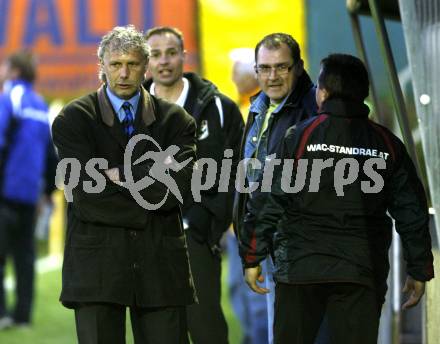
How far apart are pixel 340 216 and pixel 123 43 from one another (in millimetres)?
1276

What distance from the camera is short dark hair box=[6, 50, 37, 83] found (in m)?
10.2

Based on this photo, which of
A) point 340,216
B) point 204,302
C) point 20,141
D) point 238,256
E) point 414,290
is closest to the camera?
point 340,216

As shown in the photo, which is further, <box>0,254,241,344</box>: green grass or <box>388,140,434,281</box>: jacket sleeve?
<box>0,254,241,344</box>: green grass

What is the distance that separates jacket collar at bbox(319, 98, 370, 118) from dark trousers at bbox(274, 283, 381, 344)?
75 cm

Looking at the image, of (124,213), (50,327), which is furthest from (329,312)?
(50,327)

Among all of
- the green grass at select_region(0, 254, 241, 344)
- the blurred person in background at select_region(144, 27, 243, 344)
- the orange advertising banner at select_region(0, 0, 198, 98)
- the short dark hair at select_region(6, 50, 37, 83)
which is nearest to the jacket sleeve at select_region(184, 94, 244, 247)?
the blurred person in background at select_region(144, 27, 243, 344)

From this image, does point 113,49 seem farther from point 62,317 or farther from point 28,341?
point 62,317

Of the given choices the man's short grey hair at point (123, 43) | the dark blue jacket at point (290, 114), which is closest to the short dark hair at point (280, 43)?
the dark blue jacket at point (290, 114)

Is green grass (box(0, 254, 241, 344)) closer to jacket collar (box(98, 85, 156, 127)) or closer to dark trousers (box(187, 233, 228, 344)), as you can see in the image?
dark trousers (box(187, 233, 228, 344))

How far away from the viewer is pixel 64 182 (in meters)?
5.43

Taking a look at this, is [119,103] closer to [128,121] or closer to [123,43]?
[128,121]

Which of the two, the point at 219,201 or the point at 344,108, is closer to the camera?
the point at 344,108

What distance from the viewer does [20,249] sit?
10422 mm

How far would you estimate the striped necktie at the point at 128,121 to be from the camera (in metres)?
5.42
